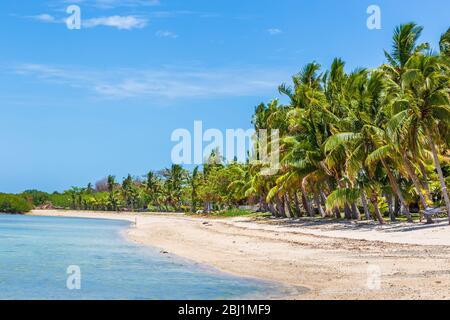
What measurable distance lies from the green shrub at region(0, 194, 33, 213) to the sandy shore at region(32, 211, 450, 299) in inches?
4598

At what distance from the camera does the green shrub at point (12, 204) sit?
133m

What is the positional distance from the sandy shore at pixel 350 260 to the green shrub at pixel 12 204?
383ft

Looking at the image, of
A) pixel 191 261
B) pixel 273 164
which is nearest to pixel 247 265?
pixel 191 261

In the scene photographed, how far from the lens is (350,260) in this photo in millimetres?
17031

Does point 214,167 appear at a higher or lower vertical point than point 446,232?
higher

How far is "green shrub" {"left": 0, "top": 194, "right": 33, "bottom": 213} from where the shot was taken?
13312 centimetres

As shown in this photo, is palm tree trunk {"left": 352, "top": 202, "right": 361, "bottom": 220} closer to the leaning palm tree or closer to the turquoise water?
the leaning palm tree

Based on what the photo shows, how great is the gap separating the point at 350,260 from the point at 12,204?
12912cm

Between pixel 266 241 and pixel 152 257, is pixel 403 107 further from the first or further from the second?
pixel 152 257

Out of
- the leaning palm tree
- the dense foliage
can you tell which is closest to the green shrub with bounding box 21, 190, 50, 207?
the dense foliage

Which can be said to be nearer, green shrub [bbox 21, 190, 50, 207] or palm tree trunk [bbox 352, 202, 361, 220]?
palm tree trunk [bbox 352, 202, 361, 220]

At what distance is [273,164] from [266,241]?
2003cm

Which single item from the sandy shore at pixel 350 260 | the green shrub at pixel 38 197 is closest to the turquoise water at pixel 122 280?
the sandy shore at pixel 350 260
